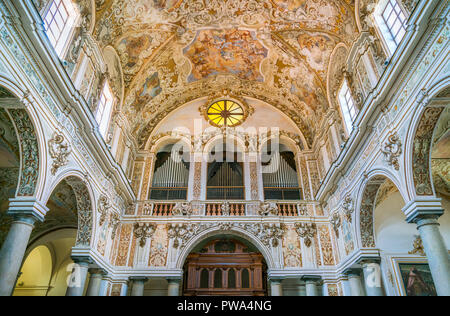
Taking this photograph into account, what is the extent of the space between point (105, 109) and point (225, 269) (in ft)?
29.0

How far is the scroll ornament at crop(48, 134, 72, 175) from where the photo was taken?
811cm

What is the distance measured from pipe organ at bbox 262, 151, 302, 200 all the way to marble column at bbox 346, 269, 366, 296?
14.8ft

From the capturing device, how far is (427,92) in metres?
6.89

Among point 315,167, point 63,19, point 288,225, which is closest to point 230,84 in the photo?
point 315,167

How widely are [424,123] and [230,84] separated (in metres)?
11.4

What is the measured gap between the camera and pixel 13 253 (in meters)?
6.80

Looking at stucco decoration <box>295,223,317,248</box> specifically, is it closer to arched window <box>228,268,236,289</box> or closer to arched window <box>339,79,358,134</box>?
arched window <box>228,268,236,289</box>

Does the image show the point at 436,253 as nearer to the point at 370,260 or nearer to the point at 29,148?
the point at 370,260

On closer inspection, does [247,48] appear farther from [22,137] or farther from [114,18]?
[22,137]

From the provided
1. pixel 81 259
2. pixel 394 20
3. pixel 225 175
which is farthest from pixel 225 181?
pixel 394 20

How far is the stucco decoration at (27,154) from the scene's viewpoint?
7441mm

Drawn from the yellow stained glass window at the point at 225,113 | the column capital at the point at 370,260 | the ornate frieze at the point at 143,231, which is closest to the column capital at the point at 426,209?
the column capital at the point at 370,260

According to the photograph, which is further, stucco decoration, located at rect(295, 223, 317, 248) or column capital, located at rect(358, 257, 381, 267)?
stucco decoration, located at rect(295, 223, 317, 248)


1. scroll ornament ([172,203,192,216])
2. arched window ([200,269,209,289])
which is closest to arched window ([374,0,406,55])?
scroll ornament ([172,203,192,216])
